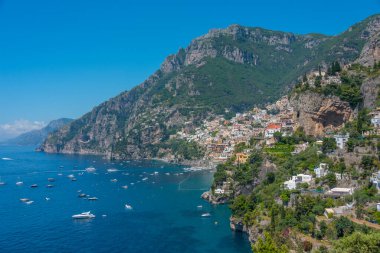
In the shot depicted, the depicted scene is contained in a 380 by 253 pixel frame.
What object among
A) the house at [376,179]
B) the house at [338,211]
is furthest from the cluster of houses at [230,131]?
the house at [338,211]

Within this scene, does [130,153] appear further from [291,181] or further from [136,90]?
[291,181]

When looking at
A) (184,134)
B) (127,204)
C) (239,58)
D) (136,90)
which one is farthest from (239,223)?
(136,90)

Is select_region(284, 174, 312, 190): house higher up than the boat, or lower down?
higher up

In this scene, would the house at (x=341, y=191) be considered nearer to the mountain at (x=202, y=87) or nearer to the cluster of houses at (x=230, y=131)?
the cluster of houses at (x=230, y=131)

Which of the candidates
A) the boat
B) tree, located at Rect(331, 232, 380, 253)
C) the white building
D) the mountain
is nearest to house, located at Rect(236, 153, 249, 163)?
the white building

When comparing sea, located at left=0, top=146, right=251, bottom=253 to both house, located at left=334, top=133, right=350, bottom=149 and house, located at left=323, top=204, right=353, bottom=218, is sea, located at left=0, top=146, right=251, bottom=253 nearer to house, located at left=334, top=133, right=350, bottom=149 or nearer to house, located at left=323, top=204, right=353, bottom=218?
house, located at left=323, top=204, right=353, bottom=218

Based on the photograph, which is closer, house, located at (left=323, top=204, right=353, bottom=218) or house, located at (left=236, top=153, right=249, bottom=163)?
house, located at (left=323, top=204, right=353, bottom=218)
